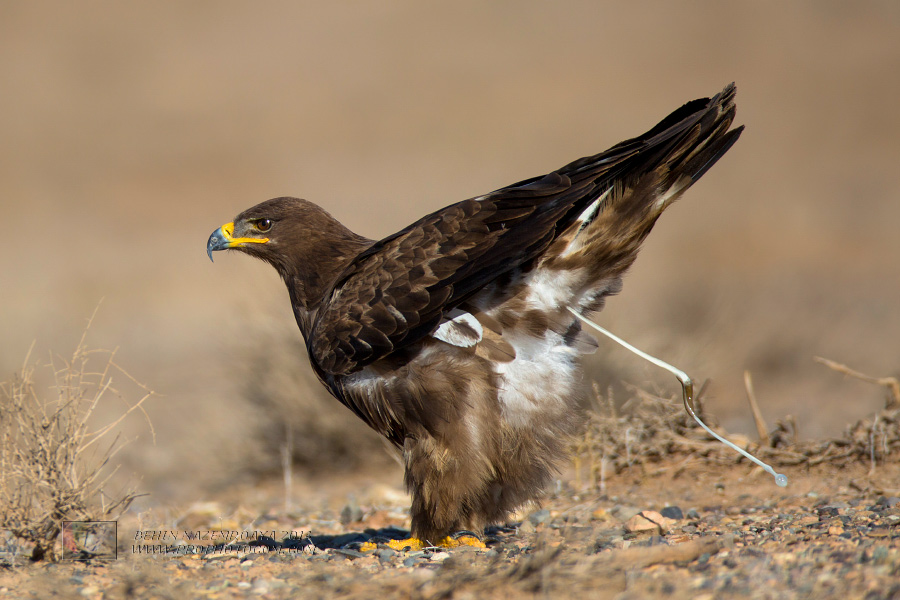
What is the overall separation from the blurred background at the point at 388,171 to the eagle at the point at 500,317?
3294 mm

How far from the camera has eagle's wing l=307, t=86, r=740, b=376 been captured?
4.77 metres

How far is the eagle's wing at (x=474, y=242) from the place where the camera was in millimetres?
4770

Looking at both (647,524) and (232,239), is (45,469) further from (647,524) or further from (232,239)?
(647,524)

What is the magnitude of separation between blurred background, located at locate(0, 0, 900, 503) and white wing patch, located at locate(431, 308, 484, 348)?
355cm

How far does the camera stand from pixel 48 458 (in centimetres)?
474

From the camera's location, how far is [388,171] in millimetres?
32781

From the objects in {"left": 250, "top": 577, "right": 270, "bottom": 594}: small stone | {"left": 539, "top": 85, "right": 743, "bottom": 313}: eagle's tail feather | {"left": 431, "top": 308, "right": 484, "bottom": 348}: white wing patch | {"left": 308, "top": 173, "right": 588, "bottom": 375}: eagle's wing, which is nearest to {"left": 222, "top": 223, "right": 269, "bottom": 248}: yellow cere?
{"left": 308, "top": 173, "right": 588, "bottom": 375}: eagle's wing

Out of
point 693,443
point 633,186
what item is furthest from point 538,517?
point 633,186

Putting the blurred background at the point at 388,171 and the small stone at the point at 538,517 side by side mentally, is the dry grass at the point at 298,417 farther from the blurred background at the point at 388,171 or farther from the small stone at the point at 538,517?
the small stone at the point at 538,517

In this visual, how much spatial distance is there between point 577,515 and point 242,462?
468 cm

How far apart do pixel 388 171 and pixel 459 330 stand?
2833 cm

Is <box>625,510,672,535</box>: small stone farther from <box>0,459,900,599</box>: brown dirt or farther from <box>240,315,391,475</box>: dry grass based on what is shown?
<box>240,315,391,475</box>: dry grass

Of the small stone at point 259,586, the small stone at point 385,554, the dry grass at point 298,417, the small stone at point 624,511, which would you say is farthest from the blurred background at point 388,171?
the small stone at point 259,586

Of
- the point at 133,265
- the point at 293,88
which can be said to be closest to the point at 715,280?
the point at 133,265
